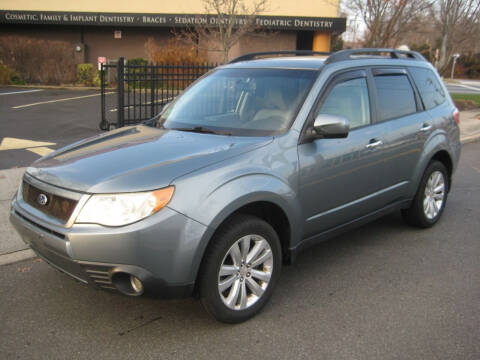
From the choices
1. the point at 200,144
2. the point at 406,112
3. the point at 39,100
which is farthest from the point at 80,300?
the point at 39,100

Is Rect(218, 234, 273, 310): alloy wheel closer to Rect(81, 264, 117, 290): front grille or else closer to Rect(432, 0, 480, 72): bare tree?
Rect(81, 264, 117, 290): front grille

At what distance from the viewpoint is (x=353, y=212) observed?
4.20 metres

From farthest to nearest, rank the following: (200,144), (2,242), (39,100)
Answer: (39,100)
(2,242)
(200,144)

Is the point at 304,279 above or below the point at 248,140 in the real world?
below

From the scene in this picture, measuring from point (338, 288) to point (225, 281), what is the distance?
1149 millimetres

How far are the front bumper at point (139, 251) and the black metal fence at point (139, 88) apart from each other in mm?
5322

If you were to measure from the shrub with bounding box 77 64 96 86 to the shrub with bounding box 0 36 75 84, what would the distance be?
1.99 feet

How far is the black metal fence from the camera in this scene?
32.8ft

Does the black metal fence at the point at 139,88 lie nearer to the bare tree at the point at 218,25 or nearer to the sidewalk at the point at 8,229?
the sidewalk at the point at 8,229

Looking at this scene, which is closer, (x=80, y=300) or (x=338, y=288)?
(x=80, y=300)

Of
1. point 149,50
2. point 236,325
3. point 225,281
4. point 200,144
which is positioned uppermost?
point 149,50

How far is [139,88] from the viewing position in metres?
12.4

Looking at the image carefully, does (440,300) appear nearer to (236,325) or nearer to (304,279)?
(304,279)

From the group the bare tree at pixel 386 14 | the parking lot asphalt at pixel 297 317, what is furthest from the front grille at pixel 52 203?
the bare tree at pixel 386 14
